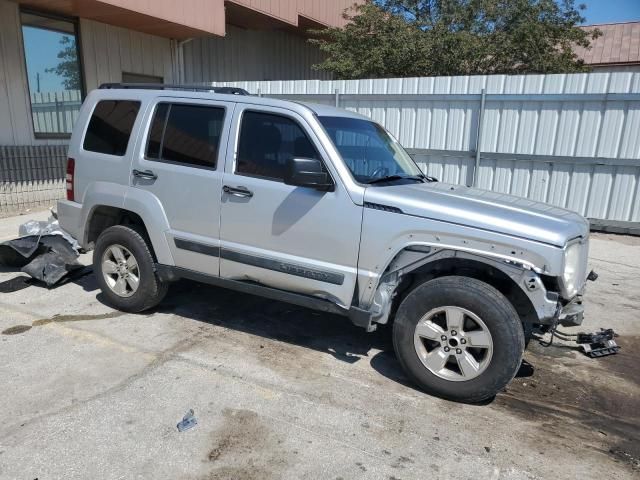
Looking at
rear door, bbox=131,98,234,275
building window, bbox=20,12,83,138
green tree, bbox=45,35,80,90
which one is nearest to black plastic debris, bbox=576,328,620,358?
rear door, bbox=131,98,234,275

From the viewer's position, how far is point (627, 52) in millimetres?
21844

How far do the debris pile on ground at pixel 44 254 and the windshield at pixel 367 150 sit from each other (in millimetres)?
3588

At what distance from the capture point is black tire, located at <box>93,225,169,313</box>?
441cm

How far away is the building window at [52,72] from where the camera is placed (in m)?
9.45

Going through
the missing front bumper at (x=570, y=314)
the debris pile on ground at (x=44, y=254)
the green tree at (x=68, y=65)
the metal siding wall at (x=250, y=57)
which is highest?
the metal siding wall at (x=250, y=57)

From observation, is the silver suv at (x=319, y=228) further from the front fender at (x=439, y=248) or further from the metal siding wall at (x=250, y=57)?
the metal siding wall at (x=250, y=57)

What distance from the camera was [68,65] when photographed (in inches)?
402

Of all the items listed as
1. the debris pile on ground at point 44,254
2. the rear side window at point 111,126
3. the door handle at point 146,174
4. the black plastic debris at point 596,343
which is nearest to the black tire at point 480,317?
the black plastic debris at point 596,343

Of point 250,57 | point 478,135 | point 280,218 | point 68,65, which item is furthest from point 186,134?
point 250,57

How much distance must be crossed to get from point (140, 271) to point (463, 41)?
11.3 meters

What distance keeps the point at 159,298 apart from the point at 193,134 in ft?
5.30

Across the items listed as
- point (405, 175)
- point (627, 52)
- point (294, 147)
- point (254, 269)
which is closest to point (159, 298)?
point (254, 269)

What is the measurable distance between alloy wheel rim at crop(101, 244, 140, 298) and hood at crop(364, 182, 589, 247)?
247 centimetres

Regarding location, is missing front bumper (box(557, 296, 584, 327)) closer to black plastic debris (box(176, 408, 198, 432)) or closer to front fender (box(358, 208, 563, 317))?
front fender (box(358, 208, 563, 317))
